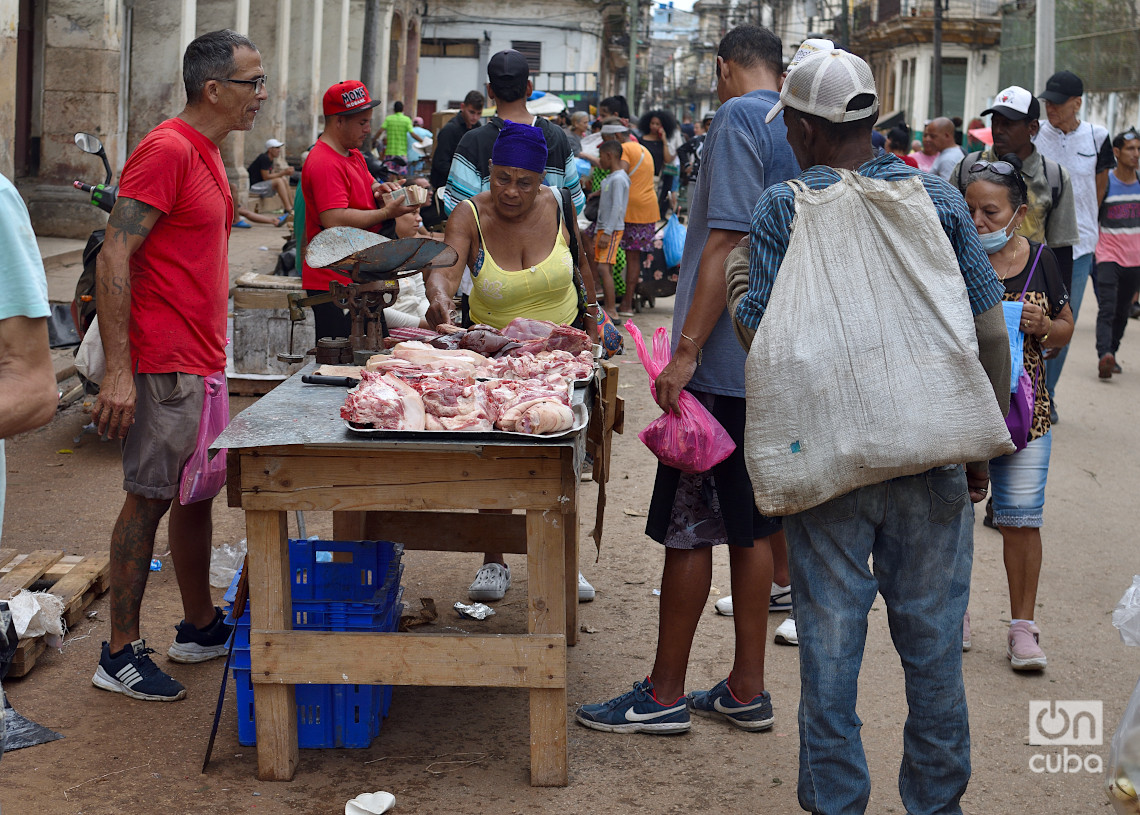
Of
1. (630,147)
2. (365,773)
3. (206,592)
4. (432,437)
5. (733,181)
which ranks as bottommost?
(365,773)

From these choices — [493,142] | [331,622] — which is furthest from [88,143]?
[331,622]

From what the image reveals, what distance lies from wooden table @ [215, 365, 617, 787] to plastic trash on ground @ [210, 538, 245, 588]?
1730mm

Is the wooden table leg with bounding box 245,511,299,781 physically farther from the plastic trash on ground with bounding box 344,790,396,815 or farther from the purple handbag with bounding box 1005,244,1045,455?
the purple handbag with bounding box 1005,244,1045,455

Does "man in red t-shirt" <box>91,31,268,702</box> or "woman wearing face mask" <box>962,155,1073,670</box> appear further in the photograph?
"woman wearing face mask" <box>962,155,1073,670</box>

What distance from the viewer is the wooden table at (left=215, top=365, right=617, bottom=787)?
316 cm

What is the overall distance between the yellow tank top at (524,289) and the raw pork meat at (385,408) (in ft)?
4.20

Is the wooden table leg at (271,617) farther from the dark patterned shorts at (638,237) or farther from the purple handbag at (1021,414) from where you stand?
the dark patterned shorts at (638,237)

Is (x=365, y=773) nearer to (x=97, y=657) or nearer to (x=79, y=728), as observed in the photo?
(x=79, y=728)

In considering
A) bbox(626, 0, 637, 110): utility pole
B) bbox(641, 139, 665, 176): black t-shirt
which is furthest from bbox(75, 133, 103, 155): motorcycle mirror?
bbox(626, 0, 637, 110): utility pole

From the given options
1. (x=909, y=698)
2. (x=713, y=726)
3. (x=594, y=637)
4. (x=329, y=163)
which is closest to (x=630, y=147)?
(x=329, y=163)

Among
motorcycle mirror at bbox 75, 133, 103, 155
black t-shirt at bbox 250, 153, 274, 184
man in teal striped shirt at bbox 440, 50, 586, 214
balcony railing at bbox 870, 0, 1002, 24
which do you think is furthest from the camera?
balcony railing at bbox 870, 0, 1002, 24

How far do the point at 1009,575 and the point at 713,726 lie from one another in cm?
138

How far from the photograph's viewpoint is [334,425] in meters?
3.18

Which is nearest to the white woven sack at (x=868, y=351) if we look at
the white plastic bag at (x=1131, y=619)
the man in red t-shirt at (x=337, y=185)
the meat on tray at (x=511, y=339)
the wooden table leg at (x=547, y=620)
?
the white plastic bag at (x=1131, y=619)
